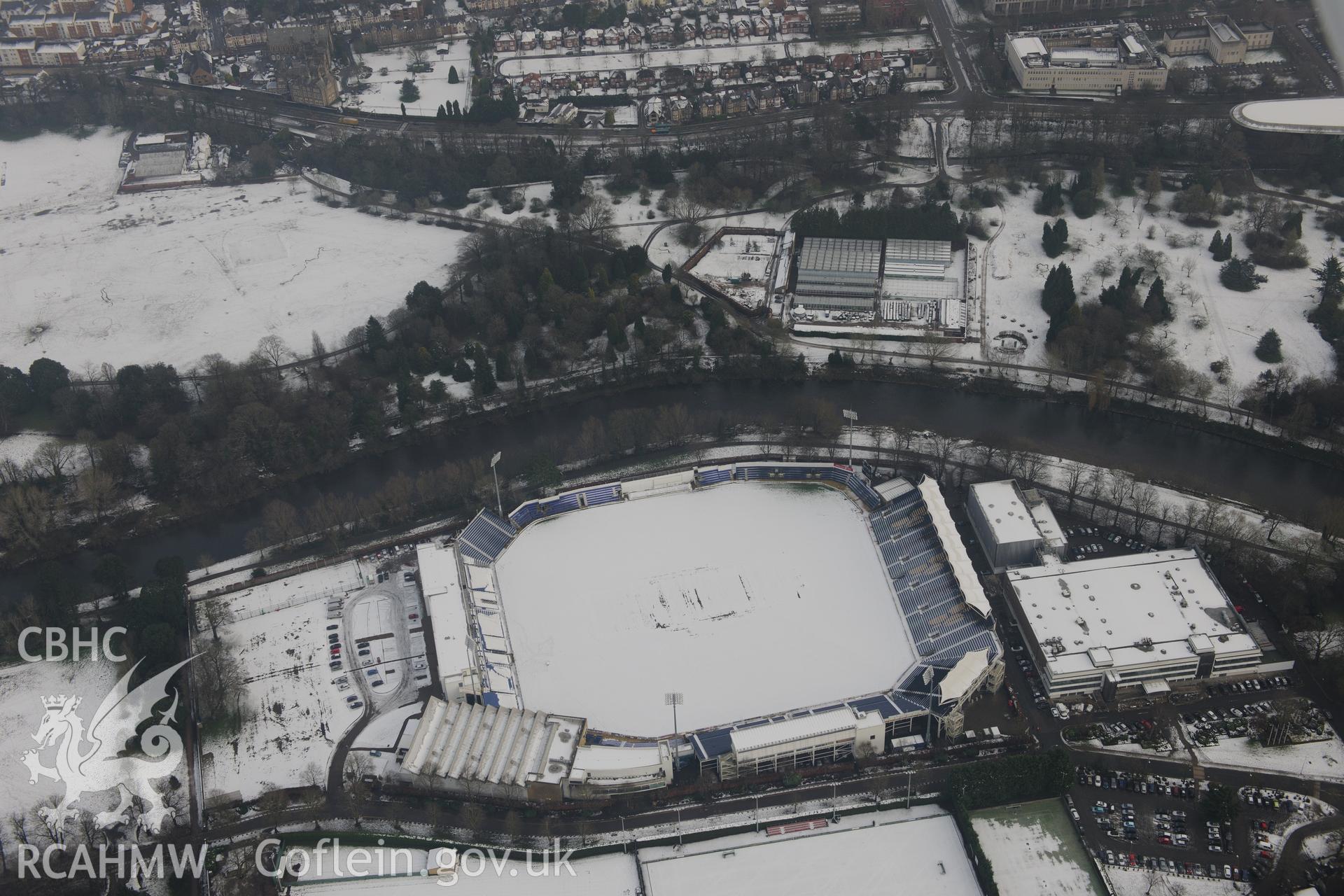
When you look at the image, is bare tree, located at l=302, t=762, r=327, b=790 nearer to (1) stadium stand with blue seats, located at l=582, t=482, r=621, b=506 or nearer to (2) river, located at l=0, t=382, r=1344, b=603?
(2) river, located at l=0, t=382, r=1344, b=603

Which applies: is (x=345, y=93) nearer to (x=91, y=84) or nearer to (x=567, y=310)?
(x=91, y=84)

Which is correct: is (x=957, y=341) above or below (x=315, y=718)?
above

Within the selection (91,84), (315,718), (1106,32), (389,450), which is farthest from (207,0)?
(315,718)

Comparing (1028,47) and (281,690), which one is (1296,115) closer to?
(1028,47)

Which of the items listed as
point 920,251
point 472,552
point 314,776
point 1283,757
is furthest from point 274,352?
point 1283,757

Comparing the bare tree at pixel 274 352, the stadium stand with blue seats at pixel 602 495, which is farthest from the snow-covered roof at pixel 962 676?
the bare tree at pixel 274 352

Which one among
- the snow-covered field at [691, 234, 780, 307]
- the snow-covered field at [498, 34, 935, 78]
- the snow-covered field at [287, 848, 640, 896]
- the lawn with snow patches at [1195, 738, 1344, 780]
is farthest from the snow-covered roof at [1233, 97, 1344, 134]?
the snow-covered field at [287, 848, 640, 896]
